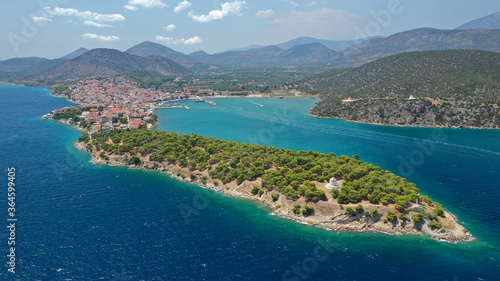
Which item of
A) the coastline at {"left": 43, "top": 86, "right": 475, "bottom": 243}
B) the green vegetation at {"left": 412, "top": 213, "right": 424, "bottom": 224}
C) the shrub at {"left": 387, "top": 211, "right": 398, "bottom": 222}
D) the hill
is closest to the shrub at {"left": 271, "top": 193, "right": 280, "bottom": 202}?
the coastline at {"left": 43, "top": 86, "right": 475, "bottom": 243}

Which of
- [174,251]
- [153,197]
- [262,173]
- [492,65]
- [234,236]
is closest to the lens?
[174,251]

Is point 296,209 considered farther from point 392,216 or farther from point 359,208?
point 392,216

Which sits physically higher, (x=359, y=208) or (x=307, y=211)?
(x=359, y=208)

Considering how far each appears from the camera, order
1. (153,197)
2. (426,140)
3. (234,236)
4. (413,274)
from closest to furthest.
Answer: (413,274)
(234,236)
(153,197)
(426,140)

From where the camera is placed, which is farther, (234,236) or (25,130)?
(25,130)

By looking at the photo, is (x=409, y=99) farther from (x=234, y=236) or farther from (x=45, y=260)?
(x=45, y=260)

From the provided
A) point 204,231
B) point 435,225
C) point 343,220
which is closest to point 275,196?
point 343,220

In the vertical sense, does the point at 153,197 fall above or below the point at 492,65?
below

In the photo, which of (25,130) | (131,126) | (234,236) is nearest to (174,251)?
(234,236)
